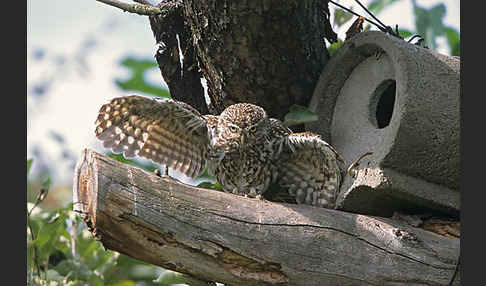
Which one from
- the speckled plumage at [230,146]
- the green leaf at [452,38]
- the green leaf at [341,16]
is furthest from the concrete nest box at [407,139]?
the green leaf at [452,38]

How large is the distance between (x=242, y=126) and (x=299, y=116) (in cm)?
39

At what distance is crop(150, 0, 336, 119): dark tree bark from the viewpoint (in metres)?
3.46

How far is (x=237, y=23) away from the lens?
11.4ft

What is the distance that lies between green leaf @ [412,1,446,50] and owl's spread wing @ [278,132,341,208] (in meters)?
1.19

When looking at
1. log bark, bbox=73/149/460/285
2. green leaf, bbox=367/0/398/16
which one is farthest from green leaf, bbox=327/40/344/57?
log bark, bbox=73/149/460/285

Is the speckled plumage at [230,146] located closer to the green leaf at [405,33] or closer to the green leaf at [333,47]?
the green leaf at [333,47]

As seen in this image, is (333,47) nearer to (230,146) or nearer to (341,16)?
(341,16)

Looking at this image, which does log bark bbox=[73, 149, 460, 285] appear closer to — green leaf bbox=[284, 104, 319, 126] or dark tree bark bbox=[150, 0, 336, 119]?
green leaf bbox=[284, 104, 319, 126]

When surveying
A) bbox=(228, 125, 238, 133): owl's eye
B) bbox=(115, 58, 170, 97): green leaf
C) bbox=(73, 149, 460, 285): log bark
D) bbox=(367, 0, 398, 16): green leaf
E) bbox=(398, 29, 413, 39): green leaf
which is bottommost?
bbox=(73, 149, 460, 285): log bark

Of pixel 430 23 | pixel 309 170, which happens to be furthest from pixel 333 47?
pixel 309 170

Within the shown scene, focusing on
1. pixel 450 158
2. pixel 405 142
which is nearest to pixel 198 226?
pixel 405 142

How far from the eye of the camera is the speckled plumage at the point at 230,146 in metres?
3.36

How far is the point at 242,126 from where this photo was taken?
11.2 feet

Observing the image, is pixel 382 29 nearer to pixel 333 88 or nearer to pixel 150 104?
pixel 333 88
